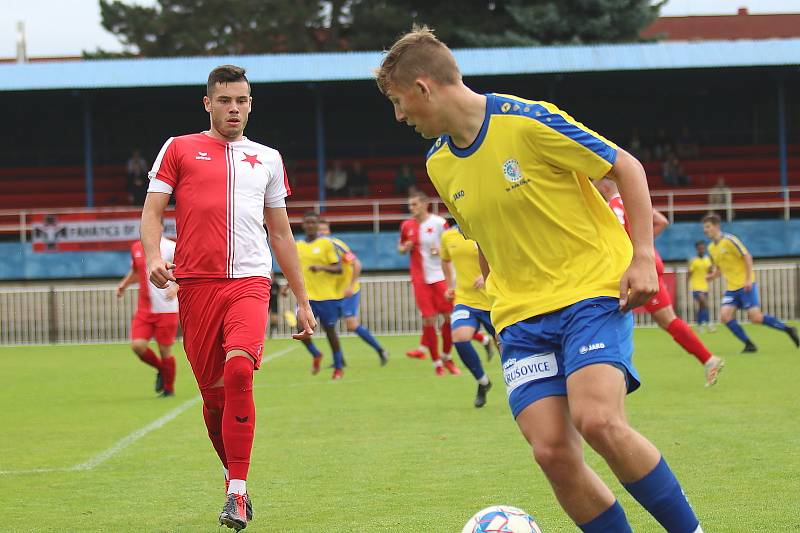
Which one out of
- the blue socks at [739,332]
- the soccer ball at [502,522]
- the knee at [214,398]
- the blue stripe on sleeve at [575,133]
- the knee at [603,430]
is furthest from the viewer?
the blue socks at [739,332]

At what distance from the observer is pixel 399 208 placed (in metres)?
31.3

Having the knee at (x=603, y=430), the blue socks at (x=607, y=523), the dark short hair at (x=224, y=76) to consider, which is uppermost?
the dark short hair at (x=224, y=76)

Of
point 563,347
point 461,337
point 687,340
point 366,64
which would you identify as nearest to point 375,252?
point 366,64

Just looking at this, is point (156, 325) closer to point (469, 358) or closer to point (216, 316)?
point (469, 358)

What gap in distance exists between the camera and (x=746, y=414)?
32.1 feet

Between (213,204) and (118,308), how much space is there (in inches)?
698

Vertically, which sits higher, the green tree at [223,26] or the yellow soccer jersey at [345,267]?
the green tree at [223,26]

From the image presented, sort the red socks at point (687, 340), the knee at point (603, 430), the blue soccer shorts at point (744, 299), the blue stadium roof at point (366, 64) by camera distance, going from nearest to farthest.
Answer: the knee at point (603, 430) → the red socks at point (687, 340) → the blue soccer shorts at point (744, 299) → the blue stadium roof at point (366, 64)

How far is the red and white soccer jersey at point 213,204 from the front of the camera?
20.2 ft

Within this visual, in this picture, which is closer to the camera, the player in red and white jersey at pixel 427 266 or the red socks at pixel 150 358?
the red socks at pixel 150 358

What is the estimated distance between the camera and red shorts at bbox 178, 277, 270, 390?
605 cm

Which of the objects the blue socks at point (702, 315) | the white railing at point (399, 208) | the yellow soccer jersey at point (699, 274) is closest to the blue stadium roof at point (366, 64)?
the white railing at point (399, 208)

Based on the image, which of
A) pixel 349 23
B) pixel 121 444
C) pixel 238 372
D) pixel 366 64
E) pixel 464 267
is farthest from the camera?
pixel 349 23

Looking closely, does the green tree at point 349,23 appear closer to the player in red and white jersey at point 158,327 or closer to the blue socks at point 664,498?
the player in red and white jersey at point 158,327
